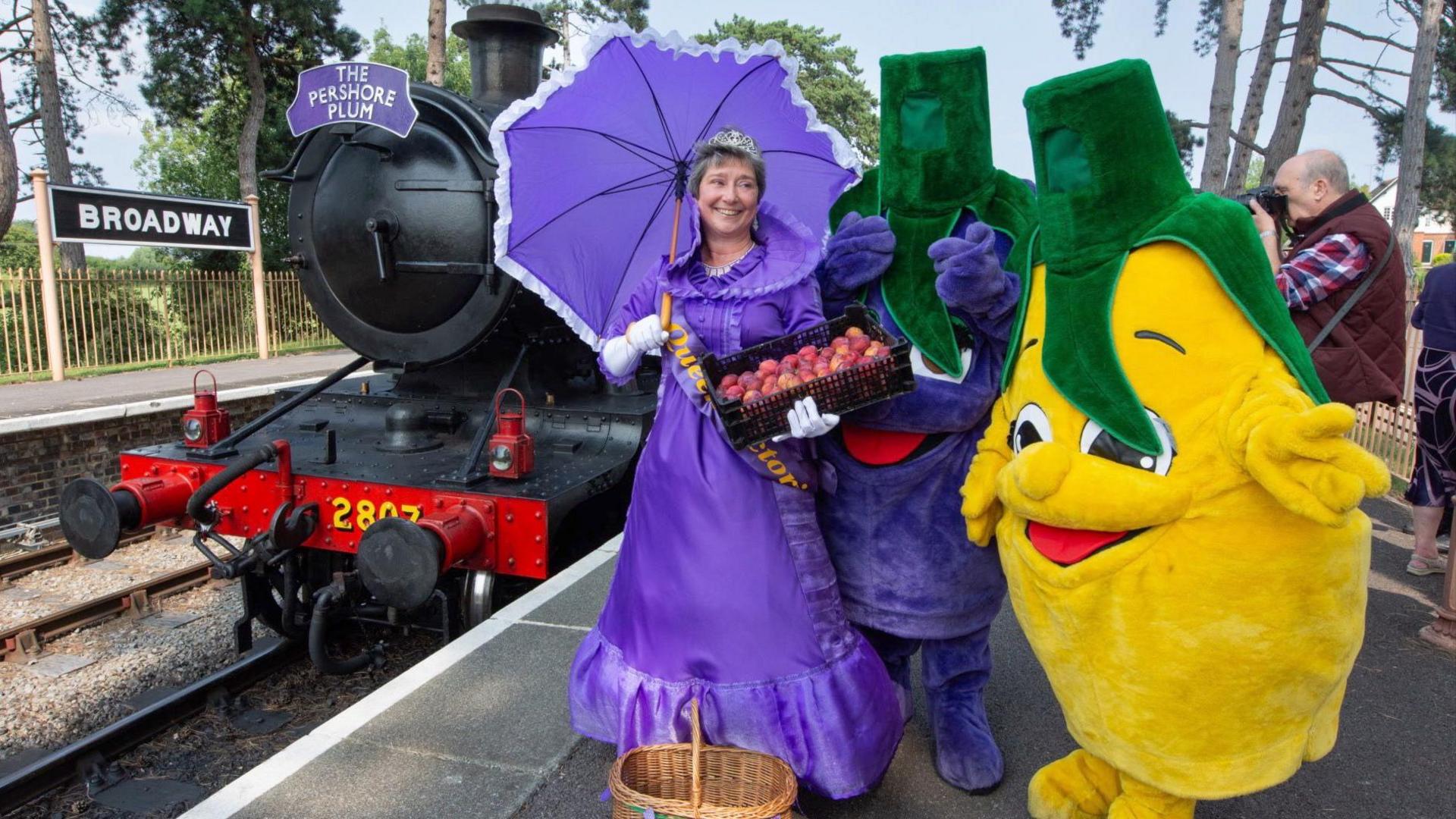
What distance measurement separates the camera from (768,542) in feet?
6.15

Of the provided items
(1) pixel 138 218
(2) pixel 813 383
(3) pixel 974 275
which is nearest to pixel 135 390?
(1) pixel 138 218

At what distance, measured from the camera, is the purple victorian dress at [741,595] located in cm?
186

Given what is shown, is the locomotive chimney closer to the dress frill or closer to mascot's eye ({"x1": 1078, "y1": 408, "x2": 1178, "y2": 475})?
the dress frill

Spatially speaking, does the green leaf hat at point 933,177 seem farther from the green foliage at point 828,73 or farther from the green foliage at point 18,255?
the green foliage at point 828,73

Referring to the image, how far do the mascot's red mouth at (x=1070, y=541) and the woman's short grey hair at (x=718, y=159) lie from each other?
0.93 metres

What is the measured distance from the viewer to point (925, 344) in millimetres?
1910

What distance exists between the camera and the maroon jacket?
8.87 ft

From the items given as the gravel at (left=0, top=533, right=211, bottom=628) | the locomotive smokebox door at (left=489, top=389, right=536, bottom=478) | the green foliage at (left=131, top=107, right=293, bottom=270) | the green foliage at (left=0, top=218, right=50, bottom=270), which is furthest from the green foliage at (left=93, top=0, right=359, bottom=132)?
the locomotive smokebox door at (left=489, top=389, right=536, bottom=478)

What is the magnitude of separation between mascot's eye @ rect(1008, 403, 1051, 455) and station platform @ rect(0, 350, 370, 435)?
6.37 m

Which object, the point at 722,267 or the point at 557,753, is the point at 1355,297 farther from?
the point at 557,753

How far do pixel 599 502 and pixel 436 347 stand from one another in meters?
1.06

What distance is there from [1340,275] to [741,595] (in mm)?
2102

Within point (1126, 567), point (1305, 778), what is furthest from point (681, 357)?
point (1305, 778)

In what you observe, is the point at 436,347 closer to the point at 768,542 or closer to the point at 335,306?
the point at 335,306
